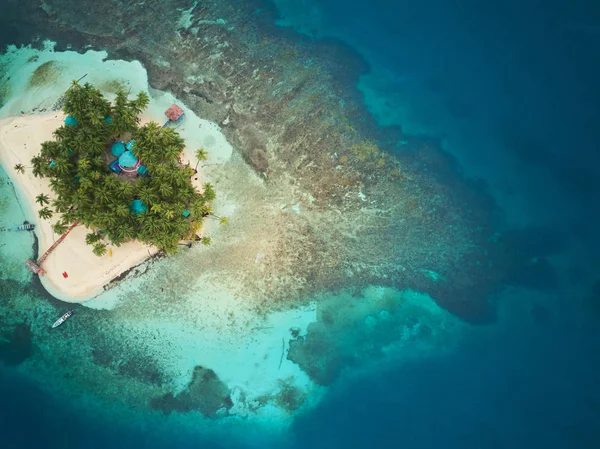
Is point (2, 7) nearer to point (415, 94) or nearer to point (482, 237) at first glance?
point (415, 94)

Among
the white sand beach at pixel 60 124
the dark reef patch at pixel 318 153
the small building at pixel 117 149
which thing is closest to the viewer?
the white sand beach at pixel 60 124

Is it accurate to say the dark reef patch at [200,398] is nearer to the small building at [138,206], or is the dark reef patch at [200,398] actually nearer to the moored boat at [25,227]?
the small building at [138,206]

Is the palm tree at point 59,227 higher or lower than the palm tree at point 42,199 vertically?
lower

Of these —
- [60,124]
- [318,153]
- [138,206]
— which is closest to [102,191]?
[138,206]

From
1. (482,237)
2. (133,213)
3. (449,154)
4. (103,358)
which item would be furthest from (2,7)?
(482,237)

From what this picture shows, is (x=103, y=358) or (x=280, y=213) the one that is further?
(x=280, y=213)

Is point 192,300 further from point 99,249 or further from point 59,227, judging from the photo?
point 59,227

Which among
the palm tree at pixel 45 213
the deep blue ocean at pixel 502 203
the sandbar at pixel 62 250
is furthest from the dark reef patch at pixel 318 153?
the palm tree at pixel 45 213

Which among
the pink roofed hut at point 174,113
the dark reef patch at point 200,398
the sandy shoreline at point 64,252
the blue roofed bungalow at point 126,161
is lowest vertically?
the dark reef patch at point 200,398
